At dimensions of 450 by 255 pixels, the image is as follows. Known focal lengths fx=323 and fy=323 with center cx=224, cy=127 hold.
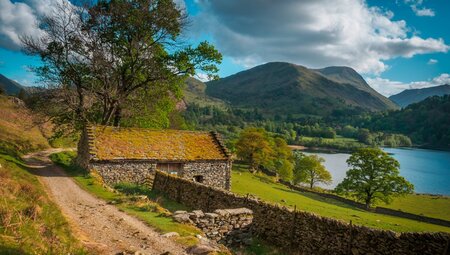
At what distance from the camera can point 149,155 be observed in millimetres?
27703

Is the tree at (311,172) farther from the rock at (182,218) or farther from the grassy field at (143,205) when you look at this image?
the rock at (182,218)

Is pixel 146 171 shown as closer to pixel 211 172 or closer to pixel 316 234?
pixel 211 172

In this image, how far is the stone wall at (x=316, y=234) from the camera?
11.4 m

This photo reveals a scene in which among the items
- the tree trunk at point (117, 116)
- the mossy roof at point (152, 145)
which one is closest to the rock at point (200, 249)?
the mossy roof at point (152, 145)

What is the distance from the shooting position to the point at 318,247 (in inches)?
556

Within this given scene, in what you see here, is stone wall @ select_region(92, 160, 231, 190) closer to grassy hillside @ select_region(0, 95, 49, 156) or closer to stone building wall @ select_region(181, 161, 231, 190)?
stone building wall @ select_region(181, 161, 231, 190)

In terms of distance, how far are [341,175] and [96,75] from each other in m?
91.7

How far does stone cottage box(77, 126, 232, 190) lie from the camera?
1024 inches

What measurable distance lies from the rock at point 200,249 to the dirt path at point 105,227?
0.32m

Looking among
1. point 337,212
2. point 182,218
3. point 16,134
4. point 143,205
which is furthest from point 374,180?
point 16,134

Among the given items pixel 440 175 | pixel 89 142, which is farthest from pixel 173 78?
pixel 440 175

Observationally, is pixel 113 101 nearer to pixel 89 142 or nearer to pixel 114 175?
pixel 89 142

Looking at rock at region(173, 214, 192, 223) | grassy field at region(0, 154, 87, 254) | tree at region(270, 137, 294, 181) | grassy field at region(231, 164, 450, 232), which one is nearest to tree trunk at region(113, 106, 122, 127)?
grassy field at region(231, 164, 450, 232)

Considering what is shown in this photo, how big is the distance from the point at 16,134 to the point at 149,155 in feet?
80.2
